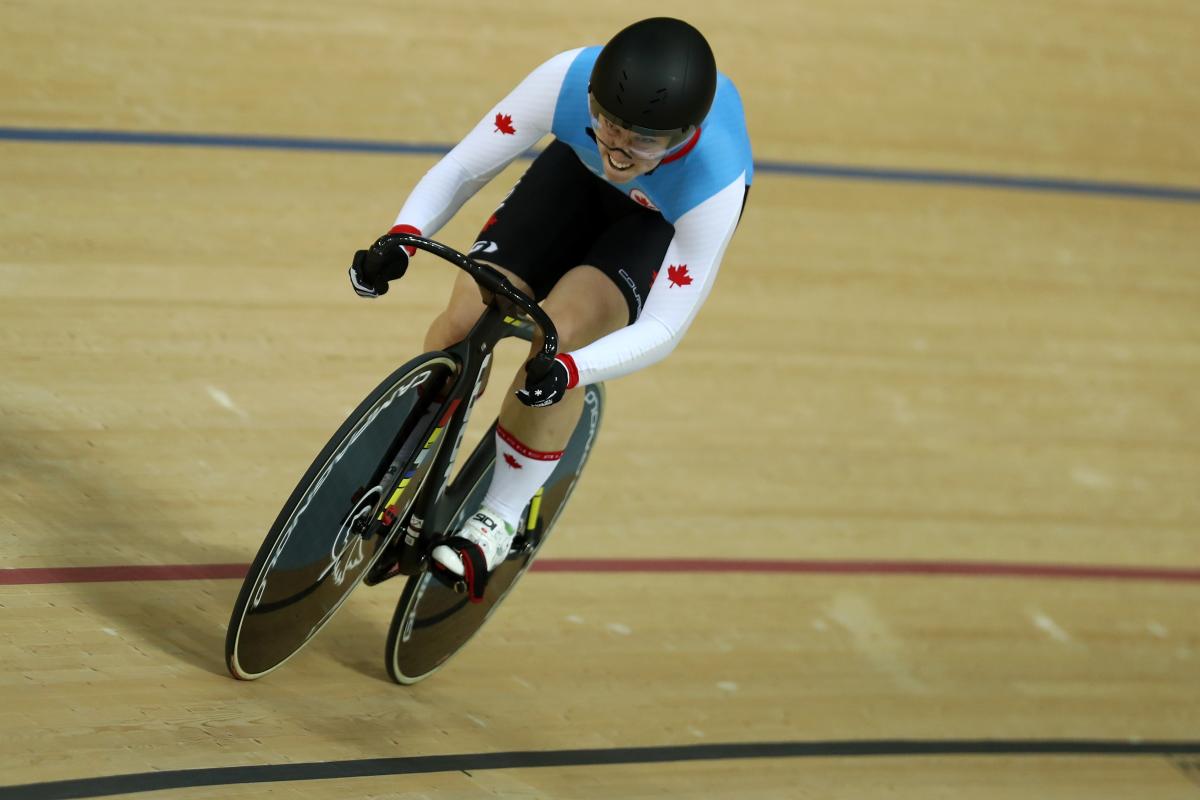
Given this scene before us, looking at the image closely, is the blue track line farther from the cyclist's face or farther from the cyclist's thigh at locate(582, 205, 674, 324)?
the cyclist's face

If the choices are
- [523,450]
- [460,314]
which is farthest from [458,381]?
[523,450]

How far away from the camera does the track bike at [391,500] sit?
2.17 metres

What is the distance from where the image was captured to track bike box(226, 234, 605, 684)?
7.13 feet

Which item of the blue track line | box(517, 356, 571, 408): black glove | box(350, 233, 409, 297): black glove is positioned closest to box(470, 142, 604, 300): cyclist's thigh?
box(350, 233, 409, 297): black glove

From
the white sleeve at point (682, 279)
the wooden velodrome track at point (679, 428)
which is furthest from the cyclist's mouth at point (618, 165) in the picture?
the wooden velodrome track at point (679, 428)

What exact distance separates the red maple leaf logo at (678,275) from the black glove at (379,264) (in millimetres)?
440

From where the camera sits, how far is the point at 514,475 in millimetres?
2482

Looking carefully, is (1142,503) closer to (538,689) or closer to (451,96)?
(538,689)

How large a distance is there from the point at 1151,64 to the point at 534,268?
418 centimetres

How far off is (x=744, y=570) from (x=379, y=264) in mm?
1507

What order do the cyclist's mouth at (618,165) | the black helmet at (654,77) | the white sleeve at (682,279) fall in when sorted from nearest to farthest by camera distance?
1. the black helmet at (654,77)
2. the cyclist's mouth at (618,165)
3. the white sleeve at (682,279)

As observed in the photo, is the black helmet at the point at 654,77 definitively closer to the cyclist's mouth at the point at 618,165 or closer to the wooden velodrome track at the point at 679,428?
the cyclist's mouth at the point at 618,165

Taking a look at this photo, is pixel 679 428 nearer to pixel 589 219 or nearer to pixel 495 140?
pixel 589 219

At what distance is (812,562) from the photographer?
3.43m
